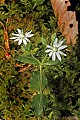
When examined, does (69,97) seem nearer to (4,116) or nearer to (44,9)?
(4,116)

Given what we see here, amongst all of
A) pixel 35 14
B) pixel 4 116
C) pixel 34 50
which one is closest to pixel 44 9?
pixel 35 14

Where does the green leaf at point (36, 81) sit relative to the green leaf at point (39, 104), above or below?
above

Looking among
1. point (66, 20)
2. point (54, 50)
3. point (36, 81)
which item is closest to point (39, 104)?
point (36, 81)

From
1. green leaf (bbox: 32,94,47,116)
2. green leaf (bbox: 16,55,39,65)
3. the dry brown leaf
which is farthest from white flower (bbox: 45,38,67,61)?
the dry brown leaf

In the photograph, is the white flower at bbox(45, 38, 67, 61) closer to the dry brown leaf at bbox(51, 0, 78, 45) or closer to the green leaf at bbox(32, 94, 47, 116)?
the green leaf at bbox(32, 94, 47, 116)

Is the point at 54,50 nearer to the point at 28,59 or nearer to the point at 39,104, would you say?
the point at 28,59

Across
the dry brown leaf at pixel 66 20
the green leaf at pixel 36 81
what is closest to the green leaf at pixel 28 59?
the green leaf at pixel 36 81

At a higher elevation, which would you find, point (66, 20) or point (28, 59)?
point (66, 20)

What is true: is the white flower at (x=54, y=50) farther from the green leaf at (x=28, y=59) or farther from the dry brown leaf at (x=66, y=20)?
the dry brown leaf at (x=66, y=20)

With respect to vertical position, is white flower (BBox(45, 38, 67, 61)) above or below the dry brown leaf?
below
